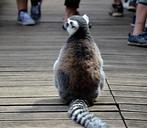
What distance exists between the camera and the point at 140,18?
5.83 m

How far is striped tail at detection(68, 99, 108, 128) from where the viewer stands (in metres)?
3.11

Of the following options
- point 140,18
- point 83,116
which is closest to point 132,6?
point 140,18

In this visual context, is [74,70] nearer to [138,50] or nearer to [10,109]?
[10,109]

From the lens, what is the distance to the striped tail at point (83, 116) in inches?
122

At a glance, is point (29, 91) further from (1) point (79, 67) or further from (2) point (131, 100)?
(2) point (131, 100)

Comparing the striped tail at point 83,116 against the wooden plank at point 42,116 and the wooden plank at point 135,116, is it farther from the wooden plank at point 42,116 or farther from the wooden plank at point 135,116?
the wooden plank at point 135,116

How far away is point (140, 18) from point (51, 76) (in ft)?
5.95

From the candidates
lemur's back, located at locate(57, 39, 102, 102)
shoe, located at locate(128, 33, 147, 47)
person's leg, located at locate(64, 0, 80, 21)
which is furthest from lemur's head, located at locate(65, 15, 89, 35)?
person's leg, located at locate(64, 0, 80, 21)

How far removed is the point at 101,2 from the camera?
30.1 feet

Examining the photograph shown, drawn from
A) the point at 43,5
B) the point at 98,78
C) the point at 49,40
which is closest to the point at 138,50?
the point at 49,40

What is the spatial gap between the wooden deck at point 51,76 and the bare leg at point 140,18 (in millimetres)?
238

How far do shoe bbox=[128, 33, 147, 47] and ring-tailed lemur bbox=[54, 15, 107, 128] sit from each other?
217 centimetres

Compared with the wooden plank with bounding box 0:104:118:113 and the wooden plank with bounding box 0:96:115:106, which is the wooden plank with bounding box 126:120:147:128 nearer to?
the wooden plank with bounding box 0:104:118:113

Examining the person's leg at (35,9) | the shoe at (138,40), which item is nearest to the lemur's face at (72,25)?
the shoe at (138,40)
